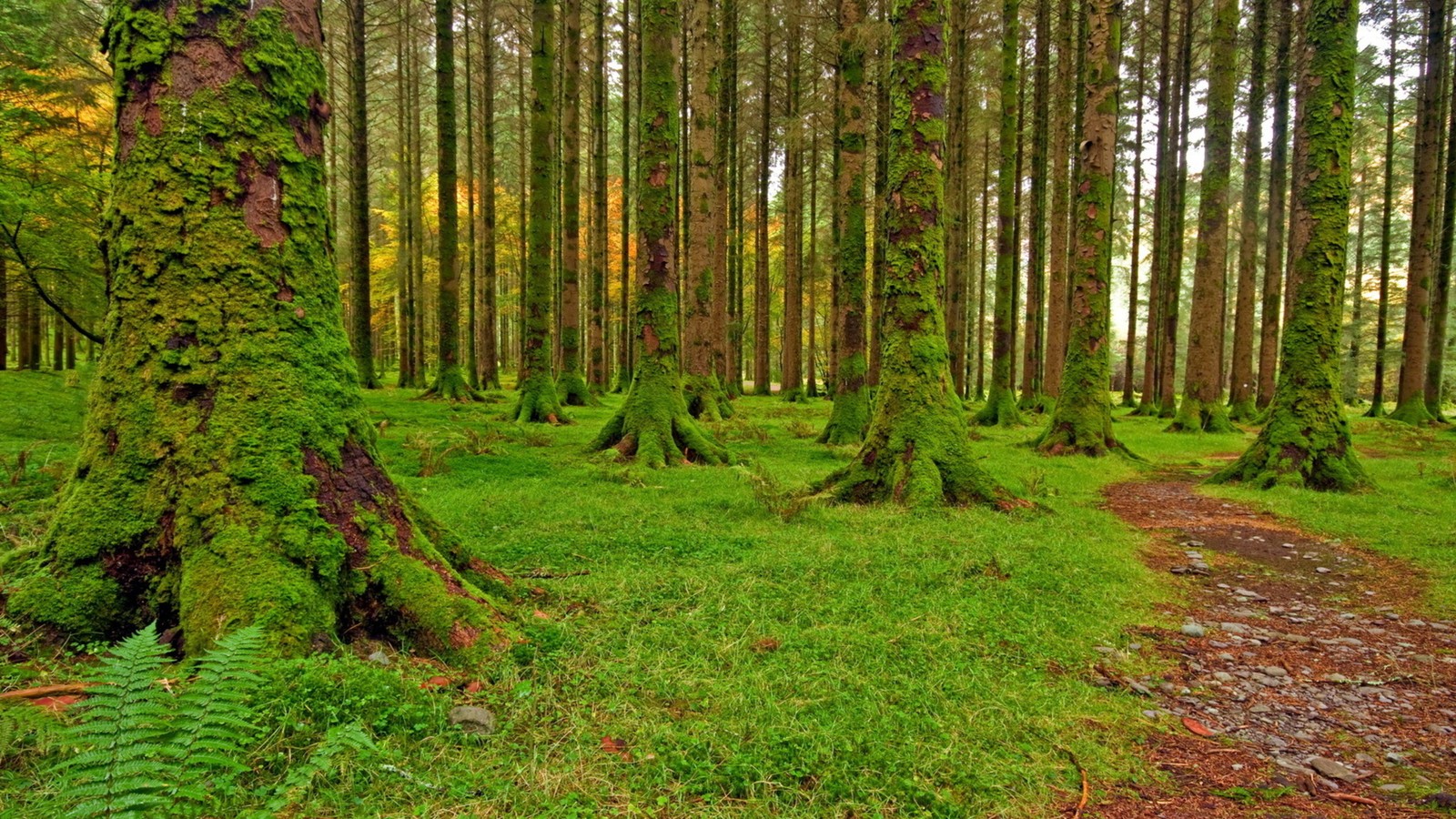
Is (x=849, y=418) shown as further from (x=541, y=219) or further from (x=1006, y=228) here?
(x=1006, y=228)

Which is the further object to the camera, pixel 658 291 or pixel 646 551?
pixel 658 291

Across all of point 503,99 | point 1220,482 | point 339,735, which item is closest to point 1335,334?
point 1220,482

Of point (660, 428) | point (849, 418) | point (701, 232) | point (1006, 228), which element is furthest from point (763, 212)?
point (660, 428)

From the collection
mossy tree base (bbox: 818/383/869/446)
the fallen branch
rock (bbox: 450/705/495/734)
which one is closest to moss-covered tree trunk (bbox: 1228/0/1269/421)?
mossy tree base (bbox: 818/383/869/446)

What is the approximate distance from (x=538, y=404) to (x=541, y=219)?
153 inches

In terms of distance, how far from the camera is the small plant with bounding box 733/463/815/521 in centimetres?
592

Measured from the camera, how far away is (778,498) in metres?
6.06

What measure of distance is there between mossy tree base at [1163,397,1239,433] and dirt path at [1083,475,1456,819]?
12.2 meters

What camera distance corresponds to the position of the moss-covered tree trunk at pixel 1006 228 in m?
16.1

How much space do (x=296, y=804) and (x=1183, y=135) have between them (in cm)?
2777

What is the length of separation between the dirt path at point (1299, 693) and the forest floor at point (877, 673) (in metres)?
0.02

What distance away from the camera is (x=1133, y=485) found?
920 centimetres

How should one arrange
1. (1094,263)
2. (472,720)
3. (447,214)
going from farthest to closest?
(447,214), (1094,263), (472,720)

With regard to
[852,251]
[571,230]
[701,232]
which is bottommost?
[852,251]
